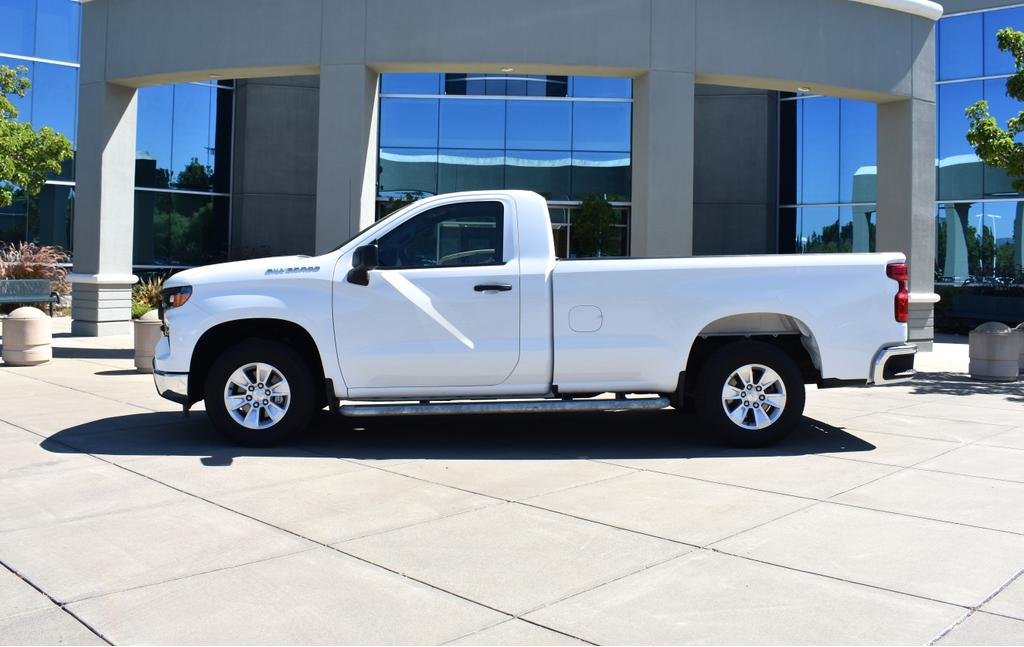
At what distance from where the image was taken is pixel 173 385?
784cm

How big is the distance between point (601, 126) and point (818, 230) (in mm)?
7459

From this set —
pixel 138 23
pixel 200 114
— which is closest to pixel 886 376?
pixel 138 23

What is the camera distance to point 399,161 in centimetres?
2780

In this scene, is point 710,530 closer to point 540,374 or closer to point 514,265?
point 540,374

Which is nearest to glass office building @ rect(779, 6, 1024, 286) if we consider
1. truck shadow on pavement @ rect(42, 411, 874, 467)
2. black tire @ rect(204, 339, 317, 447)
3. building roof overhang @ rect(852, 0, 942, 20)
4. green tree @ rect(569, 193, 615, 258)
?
green tree @ rect(569, 193, 615, 258)

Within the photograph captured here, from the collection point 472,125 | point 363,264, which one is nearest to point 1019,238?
point 472,125

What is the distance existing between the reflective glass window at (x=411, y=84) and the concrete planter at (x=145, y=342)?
16089mm

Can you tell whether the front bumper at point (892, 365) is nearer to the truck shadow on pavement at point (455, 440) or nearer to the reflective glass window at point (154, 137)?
the truck shadow on pavement at point (455, 440)

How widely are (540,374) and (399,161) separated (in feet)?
68.7

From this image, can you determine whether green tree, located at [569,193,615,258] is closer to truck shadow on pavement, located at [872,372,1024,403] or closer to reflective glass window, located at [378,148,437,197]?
reflective glass window, located at [378,148,437,197]

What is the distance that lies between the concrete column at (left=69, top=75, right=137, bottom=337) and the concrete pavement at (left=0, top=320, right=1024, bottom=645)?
8.55 m

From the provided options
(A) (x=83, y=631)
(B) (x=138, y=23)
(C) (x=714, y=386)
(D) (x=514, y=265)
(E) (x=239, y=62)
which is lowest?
(A) (x=83, y=631)

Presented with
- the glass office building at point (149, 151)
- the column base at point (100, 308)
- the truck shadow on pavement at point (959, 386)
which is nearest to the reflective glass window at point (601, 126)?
the glass office building at point (149, 151)

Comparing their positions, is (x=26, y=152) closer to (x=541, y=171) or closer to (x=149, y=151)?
(x=149, y=151)
